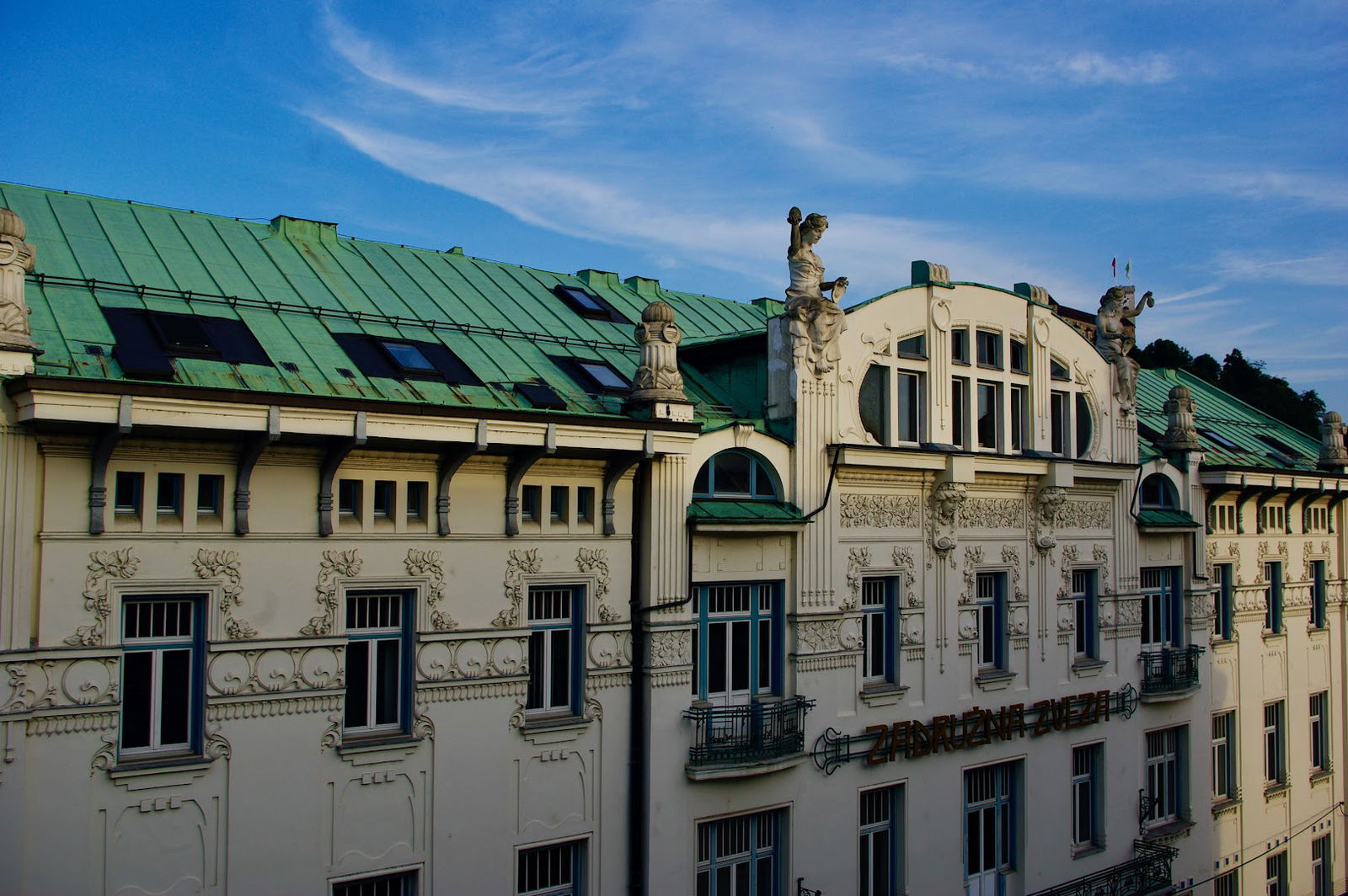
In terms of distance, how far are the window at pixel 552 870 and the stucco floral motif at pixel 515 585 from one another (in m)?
3.73

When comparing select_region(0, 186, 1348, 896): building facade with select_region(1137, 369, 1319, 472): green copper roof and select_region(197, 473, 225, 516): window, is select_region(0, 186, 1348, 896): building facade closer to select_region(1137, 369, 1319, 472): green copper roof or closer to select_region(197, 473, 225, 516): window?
select_region(197, 473, 225, 516): window

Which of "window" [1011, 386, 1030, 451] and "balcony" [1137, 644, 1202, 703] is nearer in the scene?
"window" [1011, 386, 1030, 451]

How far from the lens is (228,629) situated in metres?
15.7

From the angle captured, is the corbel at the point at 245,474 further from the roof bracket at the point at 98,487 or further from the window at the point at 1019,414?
the window at the point at 1019,414

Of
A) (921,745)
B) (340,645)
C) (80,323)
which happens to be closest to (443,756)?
(340,645)

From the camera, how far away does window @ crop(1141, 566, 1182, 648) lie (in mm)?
30125

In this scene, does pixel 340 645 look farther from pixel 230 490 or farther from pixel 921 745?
pixel 921 745

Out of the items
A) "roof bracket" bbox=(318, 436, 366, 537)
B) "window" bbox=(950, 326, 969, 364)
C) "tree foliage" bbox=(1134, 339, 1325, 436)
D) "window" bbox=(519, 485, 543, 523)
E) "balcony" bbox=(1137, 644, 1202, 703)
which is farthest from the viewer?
"tree foliage" bbox=(1134, 339, 1325, 436)

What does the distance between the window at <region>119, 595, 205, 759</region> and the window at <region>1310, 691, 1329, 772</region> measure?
34.0 m

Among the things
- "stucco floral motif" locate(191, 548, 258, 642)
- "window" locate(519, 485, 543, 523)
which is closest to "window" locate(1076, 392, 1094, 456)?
"window" locate(519, 485, 543, 523)

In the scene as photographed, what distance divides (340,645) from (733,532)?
7.43 m

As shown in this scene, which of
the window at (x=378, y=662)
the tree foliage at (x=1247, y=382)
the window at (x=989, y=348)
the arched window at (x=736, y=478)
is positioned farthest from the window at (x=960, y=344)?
the tree foliage at (x=1247, y=382)

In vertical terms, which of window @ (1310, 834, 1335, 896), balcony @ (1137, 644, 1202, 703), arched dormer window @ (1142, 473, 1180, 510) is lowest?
window @ (1310, 834, 1335, 896)

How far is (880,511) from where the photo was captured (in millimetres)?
23438
